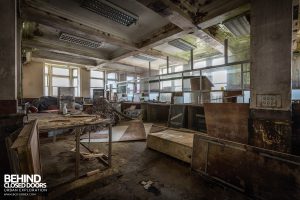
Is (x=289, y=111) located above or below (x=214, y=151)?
above

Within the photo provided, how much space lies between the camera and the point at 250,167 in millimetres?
2006

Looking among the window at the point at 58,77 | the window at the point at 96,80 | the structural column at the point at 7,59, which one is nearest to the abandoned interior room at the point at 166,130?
the structural column at the point at 7,59

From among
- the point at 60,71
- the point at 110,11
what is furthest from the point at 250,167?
the point at 60,71

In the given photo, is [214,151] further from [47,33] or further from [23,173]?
[47,33]

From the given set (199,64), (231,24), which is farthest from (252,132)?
(199,64)

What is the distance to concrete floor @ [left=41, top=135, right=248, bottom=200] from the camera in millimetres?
2018

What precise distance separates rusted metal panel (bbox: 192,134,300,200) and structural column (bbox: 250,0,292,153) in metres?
0.49

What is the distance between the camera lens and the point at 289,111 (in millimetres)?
2125

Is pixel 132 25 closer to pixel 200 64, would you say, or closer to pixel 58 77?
pixel 200 64

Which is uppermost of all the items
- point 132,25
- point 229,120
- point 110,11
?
point 132,25

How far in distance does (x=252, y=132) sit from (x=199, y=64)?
6.96 m

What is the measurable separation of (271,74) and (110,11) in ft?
11.2

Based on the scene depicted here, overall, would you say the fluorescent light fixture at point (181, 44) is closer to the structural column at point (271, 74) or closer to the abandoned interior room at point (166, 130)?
the abandoned interior room at point (166, 130)

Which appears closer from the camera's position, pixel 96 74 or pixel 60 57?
pixel 60 57
